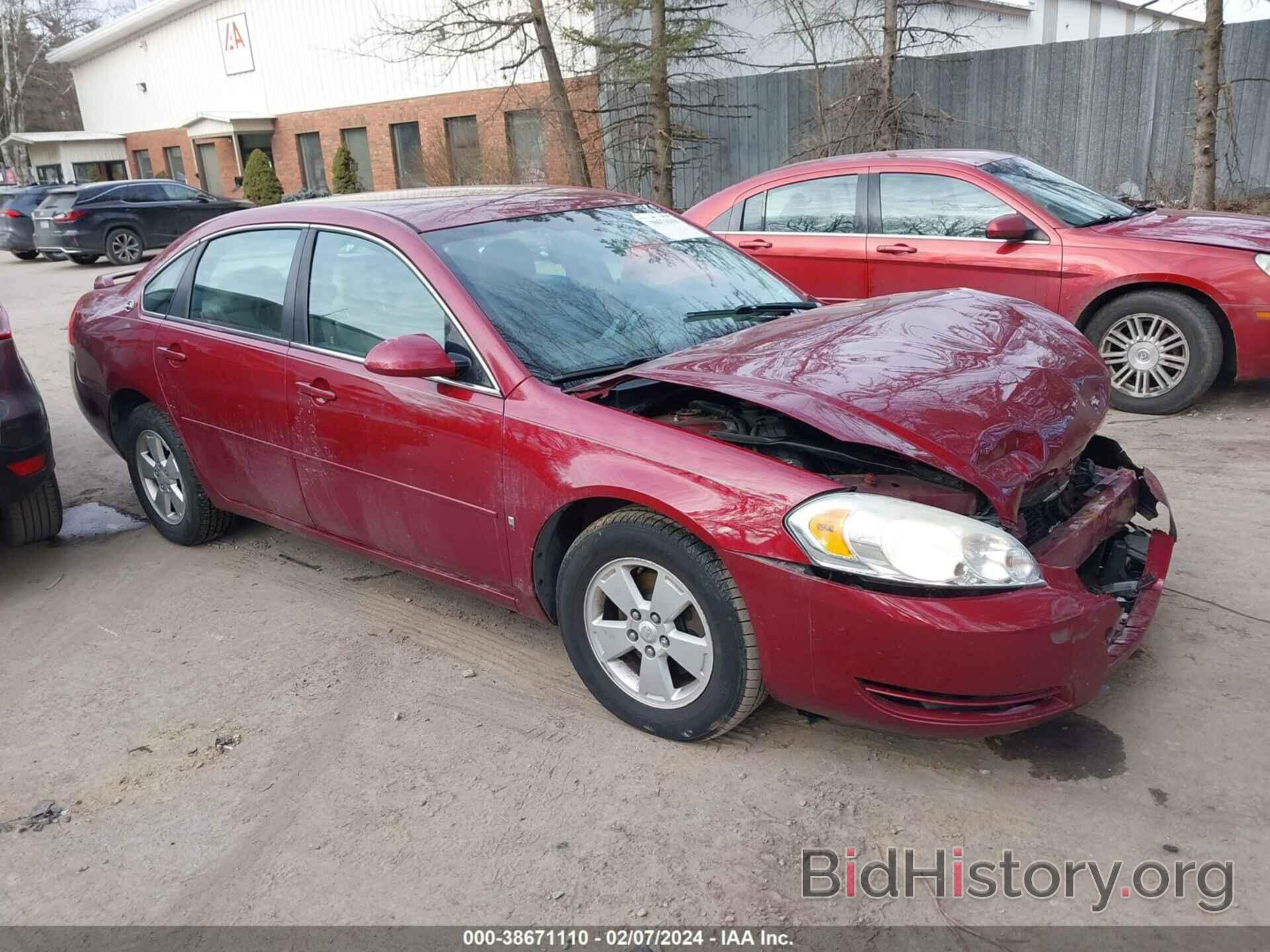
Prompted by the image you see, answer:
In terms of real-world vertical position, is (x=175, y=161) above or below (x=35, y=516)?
above

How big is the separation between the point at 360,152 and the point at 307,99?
2.69 meters

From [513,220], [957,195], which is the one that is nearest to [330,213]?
[513,220]

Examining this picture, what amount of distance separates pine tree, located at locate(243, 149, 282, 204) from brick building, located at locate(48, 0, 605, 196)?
1.50 m

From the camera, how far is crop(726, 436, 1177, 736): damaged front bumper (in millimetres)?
2621

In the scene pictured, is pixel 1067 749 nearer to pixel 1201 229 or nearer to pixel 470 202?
pixel 470 202

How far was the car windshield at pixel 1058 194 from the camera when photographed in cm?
659

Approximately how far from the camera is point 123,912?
2666 mm

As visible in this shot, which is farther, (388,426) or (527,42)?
(527,42)

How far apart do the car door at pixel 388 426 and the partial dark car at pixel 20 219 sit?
20.6 metres

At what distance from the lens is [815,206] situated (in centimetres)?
734

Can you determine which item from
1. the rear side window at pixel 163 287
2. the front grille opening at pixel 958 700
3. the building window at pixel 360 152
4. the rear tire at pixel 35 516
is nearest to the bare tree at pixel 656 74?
the building window at pixel 360 152

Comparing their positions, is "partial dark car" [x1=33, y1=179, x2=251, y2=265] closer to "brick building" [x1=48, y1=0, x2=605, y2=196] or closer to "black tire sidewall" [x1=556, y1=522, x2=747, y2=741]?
"brick building" [x1=48, y1=0, x2=605, y2=196]

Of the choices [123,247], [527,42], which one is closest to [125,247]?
[123,247]

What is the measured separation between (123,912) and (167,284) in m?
3.16
